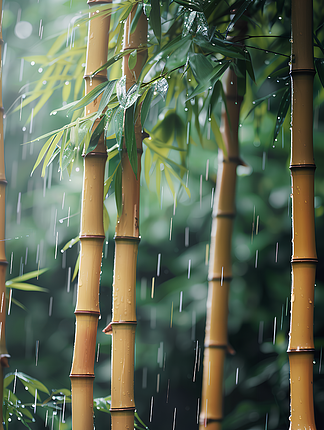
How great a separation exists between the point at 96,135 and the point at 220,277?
1.38ft

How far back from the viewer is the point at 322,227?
4.47ft

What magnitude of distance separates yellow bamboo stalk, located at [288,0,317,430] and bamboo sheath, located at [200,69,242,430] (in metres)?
0.30

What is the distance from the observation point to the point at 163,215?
1.61m

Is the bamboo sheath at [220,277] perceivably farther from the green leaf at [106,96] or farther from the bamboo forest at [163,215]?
the green leaf at [106,96]

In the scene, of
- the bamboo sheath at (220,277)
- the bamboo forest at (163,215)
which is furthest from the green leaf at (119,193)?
the bamboo sheath at (220,277)

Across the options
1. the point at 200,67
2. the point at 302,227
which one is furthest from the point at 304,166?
the point at 200,67

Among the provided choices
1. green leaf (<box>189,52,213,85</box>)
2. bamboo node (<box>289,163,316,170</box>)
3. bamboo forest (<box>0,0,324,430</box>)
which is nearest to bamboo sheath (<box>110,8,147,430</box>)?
bamboo forest (<box>0,0,324,430</box>)

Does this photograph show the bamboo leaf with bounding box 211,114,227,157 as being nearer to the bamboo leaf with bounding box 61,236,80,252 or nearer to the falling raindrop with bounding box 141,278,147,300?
the bamboo leaf with bounding box 61,236,80,252

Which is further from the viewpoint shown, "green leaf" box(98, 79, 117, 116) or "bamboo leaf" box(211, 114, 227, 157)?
"bamboo leaf" box(211, 114, 227, 157)

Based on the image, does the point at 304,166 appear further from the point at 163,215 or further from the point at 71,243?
the point at 163,215

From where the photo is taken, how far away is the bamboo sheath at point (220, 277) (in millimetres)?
862

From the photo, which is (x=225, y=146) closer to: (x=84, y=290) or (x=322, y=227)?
(x=84, y=290)

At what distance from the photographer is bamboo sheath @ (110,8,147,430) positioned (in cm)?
62

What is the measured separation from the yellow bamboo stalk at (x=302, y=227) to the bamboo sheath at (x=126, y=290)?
236 millimetres
